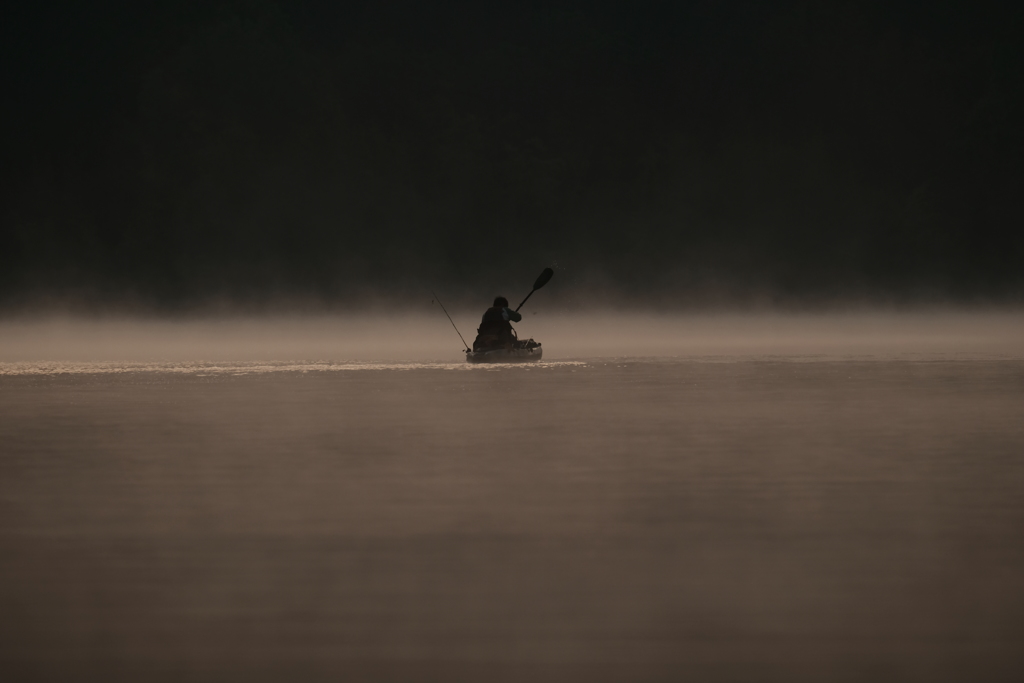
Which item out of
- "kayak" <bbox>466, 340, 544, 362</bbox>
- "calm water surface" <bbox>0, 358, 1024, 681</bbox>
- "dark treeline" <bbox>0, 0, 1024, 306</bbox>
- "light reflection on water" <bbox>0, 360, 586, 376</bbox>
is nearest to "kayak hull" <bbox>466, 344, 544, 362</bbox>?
"kayak" <bbox>466, 340, 544, 362</bbox>

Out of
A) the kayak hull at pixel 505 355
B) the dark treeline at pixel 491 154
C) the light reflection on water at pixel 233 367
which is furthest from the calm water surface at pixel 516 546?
the dark treeline at pixel 491 154

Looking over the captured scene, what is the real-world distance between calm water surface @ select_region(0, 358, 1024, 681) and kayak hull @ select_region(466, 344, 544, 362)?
7.13 meters

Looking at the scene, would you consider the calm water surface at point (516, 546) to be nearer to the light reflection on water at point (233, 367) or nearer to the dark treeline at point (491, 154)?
the light reflection on water at point (233, 367)

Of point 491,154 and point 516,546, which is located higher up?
point 491,154

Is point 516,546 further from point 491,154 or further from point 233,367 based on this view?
point 491,154

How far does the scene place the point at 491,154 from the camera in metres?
63.7

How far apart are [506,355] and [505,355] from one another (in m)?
0.02

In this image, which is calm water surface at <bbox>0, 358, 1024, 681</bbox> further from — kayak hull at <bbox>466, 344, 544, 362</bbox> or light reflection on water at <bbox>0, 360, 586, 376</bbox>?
kayak hull at <bbox>466, 344, 544, 362</bbox>

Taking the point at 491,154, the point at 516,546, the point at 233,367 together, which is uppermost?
the point at 491,154

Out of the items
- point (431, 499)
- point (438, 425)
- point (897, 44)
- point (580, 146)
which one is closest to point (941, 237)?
point (897, 44)

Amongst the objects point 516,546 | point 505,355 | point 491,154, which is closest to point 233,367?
point 505,355

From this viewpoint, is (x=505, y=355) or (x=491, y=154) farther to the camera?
(x=491, y=154)

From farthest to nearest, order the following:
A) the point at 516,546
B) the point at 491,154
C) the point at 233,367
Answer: the point at 491,154
the point at 233,367
the point at 516,546

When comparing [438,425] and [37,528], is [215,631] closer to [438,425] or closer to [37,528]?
[37,528]
